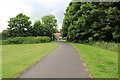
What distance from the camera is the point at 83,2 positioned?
116ft

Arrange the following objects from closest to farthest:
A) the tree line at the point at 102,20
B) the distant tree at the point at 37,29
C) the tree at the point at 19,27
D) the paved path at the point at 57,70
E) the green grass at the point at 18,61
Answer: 1. the paved path at the point at 57,70
2. the green grass at the point at 18,61
3. the tree line at the point at 102,20
4. the tree at the point at 19,27
5. the distant tree at the point at 37,29

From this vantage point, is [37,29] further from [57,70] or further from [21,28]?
[57,70]

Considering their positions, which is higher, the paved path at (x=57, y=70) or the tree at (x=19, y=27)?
the tree at (x=19, y=27)

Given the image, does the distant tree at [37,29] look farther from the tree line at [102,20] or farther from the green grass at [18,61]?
the green grass at [18,61]

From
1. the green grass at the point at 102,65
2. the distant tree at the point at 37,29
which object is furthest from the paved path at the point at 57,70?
the distant tree at the point at 37,29

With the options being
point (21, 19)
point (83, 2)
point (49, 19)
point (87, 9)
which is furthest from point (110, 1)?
point (49, 19)

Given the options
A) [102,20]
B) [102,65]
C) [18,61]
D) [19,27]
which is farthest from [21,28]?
[102,65]

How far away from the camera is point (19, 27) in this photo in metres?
56.8

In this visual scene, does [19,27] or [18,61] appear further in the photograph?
[19,27]

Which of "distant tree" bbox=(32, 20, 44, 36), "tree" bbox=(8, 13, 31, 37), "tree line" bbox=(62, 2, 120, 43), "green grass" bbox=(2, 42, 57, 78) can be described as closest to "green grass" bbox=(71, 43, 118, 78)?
"green grass" bbox=(2, 42, 57, 78)

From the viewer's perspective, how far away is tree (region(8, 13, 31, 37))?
56.2 meters

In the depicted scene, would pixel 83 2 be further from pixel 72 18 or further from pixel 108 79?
pixel 108 79

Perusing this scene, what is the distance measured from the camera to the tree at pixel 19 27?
56.2 metres

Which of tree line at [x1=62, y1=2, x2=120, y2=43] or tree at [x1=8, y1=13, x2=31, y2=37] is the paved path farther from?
tree at [x1=8, y1=13, x2=31, y2=37]
